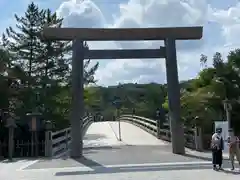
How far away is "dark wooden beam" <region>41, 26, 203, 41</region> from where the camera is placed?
17531 millimetres

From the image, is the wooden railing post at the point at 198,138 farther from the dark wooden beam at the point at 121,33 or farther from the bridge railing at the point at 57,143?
the bridge railing at the point at 57,143

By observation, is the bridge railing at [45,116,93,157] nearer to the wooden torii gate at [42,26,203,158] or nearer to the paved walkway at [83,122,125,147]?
the paved walkway at [83,122,125,147]

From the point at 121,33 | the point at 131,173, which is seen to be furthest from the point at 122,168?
the point at 121,33

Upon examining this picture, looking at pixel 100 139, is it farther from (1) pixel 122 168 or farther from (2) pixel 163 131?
(1) pixel 122 168

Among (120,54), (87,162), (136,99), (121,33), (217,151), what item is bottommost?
(87,162)

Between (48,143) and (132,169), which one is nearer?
(132,169)

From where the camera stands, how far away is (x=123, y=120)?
46125 mm

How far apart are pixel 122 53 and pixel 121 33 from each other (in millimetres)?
903

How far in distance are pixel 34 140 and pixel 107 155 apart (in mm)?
3860

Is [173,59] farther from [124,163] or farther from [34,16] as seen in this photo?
[34,16]

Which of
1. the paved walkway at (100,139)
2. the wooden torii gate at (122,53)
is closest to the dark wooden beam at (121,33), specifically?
the wooden torii gate at (122,53)

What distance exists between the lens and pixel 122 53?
18.2 m

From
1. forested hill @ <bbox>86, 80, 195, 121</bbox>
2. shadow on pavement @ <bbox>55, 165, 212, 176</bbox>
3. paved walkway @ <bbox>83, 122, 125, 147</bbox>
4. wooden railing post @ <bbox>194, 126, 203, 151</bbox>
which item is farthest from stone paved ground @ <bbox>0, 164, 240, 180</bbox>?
forested hill @ <bbox>86, 80, 195, 121</bbox>

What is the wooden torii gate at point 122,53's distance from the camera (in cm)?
1747
